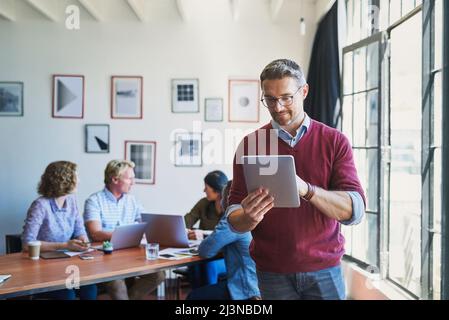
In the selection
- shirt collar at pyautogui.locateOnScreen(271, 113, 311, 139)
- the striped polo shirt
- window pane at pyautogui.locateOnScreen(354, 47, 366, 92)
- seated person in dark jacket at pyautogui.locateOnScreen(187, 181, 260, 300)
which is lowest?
seated person in dark jacket at pyautogui.locateOnScreen(187, 181, 260, 300)

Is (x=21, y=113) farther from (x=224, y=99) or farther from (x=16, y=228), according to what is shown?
(x=224, y=99)

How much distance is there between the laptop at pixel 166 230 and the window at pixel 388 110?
901mm

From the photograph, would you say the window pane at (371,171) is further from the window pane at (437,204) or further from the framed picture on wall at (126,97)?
the framed picture on wall at (126,97)

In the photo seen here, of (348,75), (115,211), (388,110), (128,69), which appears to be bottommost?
(115,211)

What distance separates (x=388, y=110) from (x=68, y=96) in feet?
7.43

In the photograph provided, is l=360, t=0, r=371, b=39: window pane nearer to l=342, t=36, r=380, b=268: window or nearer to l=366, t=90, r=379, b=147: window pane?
l=342, t=36, r=380, b=268: window

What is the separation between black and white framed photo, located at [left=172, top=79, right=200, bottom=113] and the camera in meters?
3.40

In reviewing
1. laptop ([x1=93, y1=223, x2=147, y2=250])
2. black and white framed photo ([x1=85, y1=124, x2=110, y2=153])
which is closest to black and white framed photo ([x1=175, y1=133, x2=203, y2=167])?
black and white framed photo ([x1=85, y1=124, x2=110, y2=153])

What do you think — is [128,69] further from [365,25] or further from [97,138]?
[365,25]

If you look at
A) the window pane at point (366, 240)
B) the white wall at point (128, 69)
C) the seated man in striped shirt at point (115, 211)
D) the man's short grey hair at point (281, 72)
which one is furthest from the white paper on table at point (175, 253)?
the man's short grey hair at point (281, 72)

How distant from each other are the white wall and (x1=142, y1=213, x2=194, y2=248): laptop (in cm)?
72

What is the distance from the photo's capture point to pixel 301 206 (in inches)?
53.7

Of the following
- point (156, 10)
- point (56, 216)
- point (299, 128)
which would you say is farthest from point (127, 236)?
point (299, 128)

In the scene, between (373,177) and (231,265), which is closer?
(231,265)
